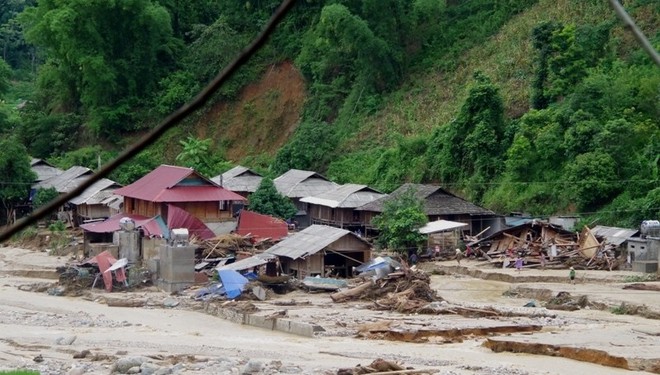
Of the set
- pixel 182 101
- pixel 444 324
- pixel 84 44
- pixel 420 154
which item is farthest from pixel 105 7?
pixel 444 324

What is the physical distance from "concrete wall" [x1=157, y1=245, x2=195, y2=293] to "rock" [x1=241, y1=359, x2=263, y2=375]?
10.4 meters

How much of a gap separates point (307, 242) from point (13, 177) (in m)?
15.5

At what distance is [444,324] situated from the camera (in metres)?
23.8

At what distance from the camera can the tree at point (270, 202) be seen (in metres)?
36.3

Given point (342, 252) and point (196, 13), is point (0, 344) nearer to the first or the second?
point (342, 252)

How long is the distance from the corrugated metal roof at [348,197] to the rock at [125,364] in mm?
16500

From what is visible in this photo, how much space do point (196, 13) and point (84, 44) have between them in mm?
8341

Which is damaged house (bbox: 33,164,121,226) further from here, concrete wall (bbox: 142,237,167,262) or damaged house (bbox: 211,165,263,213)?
concrete wall (bbox: 142,237,167,262)

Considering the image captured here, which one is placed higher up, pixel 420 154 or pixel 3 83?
pixel 3 83

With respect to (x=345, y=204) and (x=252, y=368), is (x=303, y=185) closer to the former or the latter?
(x=345, y=204)

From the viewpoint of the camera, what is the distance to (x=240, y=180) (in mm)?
41062

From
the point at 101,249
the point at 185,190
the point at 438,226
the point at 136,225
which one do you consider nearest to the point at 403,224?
the point at 438,226

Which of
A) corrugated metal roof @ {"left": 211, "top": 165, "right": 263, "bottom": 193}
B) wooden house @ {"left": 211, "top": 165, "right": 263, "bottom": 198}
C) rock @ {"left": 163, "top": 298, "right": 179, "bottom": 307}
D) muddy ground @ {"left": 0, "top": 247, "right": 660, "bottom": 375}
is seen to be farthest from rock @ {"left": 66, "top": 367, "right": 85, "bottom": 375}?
corrugated metal roof @ {"left": 211, "top": 165, "right": 263, "bottom": 193}

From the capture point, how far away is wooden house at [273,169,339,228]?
128 ft
